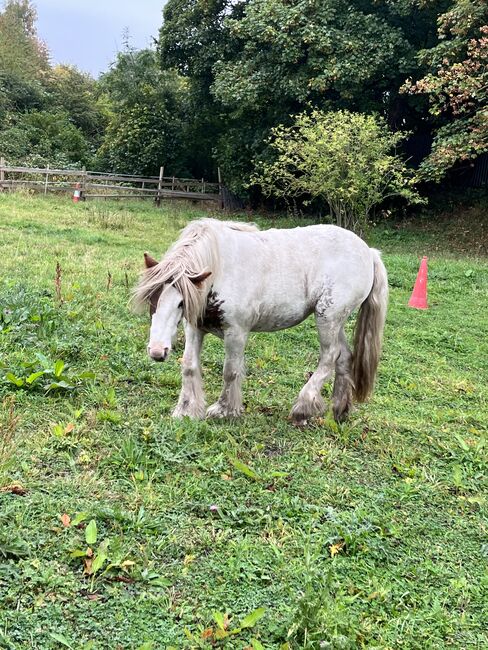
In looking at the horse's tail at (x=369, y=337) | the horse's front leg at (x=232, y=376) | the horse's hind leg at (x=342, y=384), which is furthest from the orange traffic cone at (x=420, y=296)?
the horse's front leg at (x=232, y=376)

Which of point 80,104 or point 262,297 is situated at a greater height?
point 80,104

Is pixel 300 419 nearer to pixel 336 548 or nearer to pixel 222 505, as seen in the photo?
pixel 222 505

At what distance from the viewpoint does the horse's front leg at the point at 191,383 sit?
13.0 ft

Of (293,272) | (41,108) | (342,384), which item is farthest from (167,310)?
(41,108)

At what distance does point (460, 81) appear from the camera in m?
12.5

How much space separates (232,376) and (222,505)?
46.3 inches

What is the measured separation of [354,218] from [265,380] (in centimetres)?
1032

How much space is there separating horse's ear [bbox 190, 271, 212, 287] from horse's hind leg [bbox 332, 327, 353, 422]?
1582 millimetres

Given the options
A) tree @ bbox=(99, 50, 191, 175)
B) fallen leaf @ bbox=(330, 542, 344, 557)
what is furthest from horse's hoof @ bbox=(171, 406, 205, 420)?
tree @ bbox=(99, 50, 191, 175)

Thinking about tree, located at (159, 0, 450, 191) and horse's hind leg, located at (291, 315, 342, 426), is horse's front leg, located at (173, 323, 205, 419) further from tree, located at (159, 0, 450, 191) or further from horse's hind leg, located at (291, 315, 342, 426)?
tree, located at (159, 0, 450, 191)

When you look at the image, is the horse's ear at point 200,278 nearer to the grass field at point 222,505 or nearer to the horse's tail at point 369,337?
the grass field at point 222,505

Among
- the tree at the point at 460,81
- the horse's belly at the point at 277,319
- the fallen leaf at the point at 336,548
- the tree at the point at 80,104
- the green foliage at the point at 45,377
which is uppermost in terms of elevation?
the tree at the point at 80,104

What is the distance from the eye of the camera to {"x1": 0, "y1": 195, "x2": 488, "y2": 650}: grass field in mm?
2211

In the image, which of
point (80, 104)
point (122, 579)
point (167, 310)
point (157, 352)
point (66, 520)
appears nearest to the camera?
point (122, 579)
